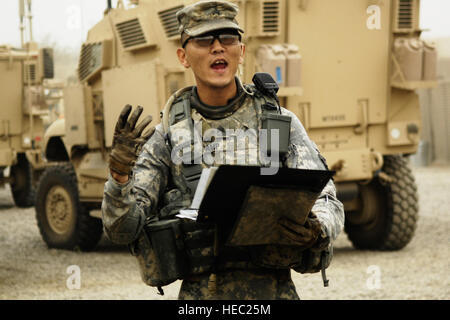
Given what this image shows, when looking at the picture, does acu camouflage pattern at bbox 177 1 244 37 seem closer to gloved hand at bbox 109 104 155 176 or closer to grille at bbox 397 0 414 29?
gloved hand at bbox 109 104 155 176

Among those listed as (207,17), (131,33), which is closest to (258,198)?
(207,17)

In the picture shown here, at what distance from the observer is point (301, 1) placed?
797 centimetres

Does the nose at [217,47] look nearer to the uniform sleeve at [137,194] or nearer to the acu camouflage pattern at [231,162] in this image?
the acu camouflage pattern at [231,162]

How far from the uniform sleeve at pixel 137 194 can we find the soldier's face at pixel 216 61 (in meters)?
0.27

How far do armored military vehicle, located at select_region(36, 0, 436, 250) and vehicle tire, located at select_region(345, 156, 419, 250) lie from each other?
11 millimetres

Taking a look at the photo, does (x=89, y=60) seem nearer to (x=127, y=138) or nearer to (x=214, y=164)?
(x=214, y=164)

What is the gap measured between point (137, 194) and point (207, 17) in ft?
2.12

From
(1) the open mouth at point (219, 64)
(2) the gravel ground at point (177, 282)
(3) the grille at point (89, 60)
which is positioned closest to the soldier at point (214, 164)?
(1) the open mouth at point (219, 64)

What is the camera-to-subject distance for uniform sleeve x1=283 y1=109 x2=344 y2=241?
8.62 ft

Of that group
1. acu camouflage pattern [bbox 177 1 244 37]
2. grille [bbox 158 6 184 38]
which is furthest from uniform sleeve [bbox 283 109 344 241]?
grille [bbox 158 6 184 38]

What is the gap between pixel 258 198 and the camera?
2408 millimetres

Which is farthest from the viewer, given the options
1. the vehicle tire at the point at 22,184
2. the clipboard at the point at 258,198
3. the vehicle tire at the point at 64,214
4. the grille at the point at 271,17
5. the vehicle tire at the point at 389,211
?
the vehicle tire at the point at 22,184

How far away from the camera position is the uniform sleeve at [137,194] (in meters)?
2.51

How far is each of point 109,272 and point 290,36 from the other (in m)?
2.90
